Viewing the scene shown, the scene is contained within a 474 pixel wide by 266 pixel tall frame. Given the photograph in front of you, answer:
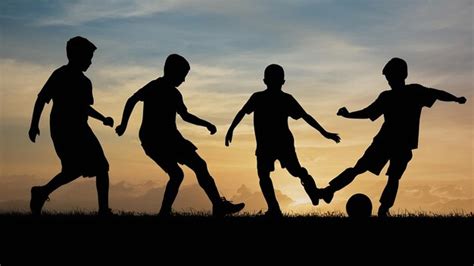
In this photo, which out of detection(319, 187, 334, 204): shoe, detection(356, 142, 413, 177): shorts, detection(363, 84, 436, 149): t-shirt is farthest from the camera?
detection(319, 187, 334, 204): shoe

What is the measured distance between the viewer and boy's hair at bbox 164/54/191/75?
12820 mm

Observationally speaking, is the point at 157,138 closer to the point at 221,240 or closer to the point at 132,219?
the point at 132,219

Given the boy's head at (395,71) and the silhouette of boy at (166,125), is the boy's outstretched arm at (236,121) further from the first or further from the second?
the boy's head at (395,71)

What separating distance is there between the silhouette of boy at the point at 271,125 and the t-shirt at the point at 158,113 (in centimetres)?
129

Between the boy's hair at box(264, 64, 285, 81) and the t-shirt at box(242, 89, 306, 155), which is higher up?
the boy's hair at box(264, 64, 285, 81)

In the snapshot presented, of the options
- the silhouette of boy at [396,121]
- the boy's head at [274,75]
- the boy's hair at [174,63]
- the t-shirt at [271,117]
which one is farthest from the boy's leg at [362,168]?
the boy's hair at [174,63]

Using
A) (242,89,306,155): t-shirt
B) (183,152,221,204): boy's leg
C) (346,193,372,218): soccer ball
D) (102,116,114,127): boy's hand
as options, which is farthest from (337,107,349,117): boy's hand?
(102,116,114,127): boy's hand

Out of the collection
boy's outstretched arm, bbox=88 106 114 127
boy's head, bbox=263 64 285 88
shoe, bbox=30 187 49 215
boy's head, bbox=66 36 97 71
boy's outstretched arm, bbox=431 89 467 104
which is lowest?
shoe, bbox=30 187 49 215

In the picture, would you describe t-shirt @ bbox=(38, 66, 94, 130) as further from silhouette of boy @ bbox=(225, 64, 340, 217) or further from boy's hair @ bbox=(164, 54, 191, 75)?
silhouette of boy @ bbox=(225, 64, 340, 217)

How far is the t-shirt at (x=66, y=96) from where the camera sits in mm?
12539

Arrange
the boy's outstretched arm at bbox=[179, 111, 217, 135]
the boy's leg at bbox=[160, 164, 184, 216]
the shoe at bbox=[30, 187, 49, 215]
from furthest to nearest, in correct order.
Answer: the boy's outstretched arm at bbox=[179, 111, 217, 135]
the shoe at bbox=[30, 187, 49, 215]
the boy's leg at bbox=[160, 164, 184, 216]

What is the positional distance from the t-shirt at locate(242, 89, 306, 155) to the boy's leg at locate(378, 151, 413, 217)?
201cm

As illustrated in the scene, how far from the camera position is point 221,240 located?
10594 mm

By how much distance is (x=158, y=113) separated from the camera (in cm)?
1278
